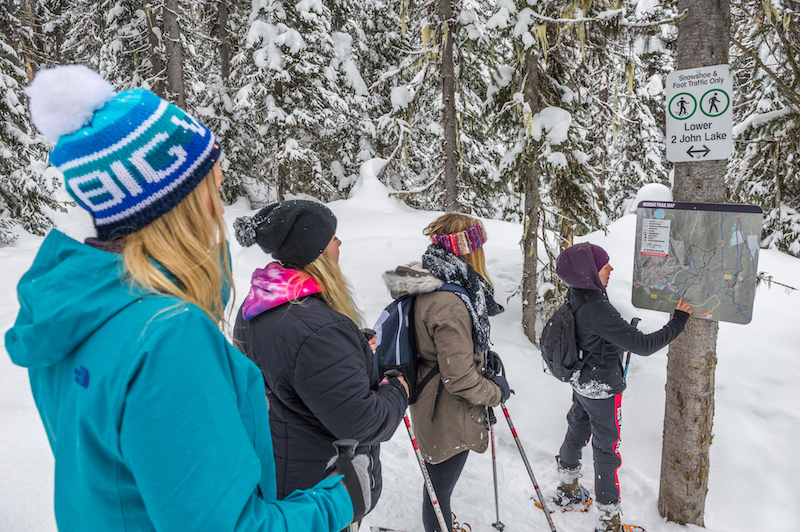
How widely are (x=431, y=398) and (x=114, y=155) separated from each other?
2.62 metres

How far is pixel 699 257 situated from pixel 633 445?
2464 millimetres

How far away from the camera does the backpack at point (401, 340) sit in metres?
3.05

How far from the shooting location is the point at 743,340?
5789 mm

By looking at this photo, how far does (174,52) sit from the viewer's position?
1054 cm

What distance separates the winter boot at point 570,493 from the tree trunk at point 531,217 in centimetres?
366

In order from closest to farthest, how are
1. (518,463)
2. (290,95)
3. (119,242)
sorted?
1. (119,242)
2. (518,463)
3. (290,95)

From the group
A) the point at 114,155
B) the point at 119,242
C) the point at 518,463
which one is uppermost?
the point at 114,155

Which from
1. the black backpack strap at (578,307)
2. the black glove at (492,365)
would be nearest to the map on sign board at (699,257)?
the black backpack strap at (578,307)

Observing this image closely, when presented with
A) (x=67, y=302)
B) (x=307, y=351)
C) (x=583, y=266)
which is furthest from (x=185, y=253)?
(x=583, y=266)

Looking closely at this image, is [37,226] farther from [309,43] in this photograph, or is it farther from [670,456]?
[670,456]

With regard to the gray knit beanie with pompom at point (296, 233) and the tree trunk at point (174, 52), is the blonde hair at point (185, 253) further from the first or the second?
the tree trunk at point (174, 52)

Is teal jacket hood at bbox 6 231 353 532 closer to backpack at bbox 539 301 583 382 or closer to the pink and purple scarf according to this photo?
the pink and purple scarf

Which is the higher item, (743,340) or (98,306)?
(98,306)

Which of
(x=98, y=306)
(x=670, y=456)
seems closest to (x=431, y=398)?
(x=670, y=456)
